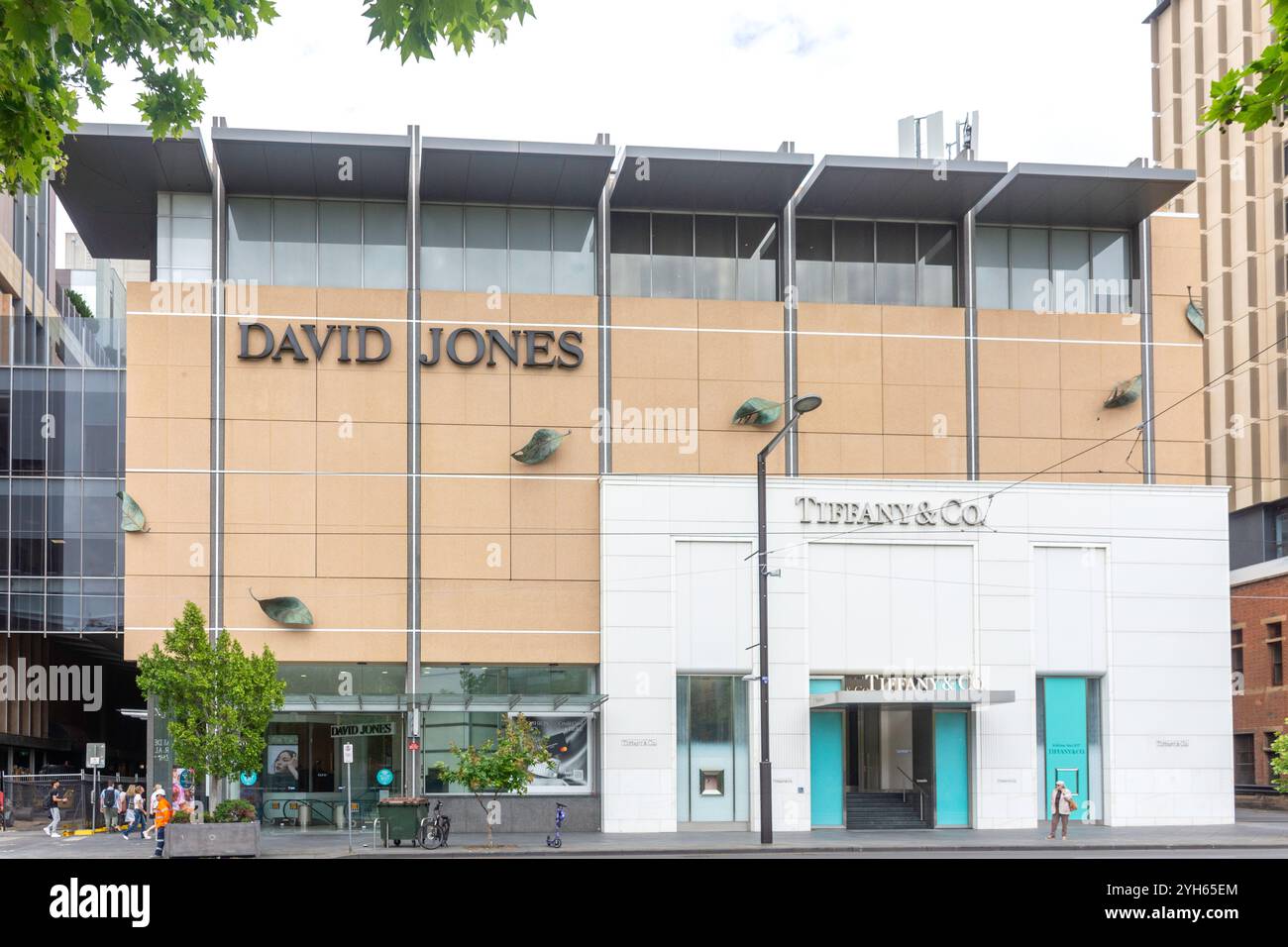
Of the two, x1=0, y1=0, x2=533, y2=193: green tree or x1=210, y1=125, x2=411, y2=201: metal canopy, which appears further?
x1=210, y1=125, x2=411, y2=201: metal canopy

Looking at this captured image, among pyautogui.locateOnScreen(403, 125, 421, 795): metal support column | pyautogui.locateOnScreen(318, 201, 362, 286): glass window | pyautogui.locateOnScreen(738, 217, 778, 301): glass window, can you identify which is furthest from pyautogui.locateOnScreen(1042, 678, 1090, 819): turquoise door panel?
pyautogui.locateOnScreen(318, 201, 362, 286): glass window

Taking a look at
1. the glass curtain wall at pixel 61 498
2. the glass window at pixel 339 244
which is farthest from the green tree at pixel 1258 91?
the glass curtain wall at pixel 61 498

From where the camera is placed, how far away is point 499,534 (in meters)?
39.8

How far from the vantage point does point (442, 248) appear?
1613 inches

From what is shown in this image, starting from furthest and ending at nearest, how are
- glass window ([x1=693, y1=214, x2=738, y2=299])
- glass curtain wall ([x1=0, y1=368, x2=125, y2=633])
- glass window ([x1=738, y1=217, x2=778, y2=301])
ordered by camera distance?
glass window ([x1=738, y1=217, x2=778, y2=301]), glass window ([x1=693, y1=214, x2=738, y2=299]), glass curtain wall ([x1=0, y1=368, x2=125, y2=633])

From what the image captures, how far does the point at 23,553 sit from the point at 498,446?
13.5 metres

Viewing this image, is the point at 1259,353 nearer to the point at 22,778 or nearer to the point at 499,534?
the point at 499,534

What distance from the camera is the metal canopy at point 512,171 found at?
38938mm

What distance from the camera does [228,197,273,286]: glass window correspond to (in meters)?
40.0

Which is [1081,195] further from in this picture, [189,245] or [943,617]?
[189,245]

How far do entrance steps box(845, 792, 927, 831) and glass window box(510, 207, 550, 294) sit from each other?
16.9m

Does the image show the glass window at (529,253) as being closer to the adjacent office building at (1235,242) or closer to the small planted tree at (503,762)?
the small planted tree at (503,762)

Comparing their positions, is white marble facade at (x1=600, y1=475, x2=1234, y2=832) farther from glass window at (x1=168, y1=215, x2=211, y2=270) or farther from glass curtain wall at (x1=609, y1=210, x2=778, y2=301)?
glass window at (x1=168, y1=215, x2=211, y2=270)
